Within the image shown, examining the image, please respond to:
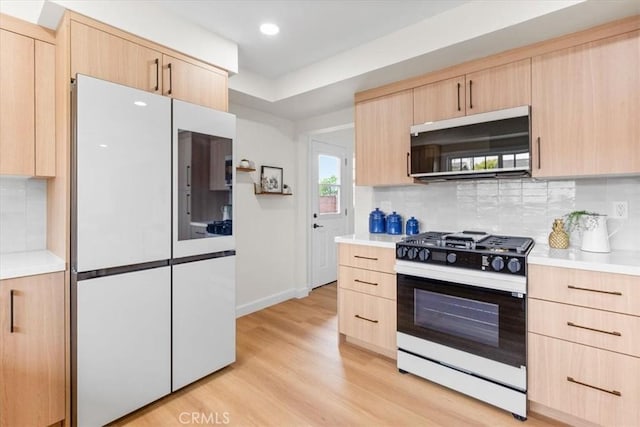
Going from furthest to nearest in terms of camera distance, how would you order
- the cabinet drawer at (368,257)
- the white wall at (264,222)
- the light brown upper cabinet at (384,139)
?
1. the white wall at (264,222)
2. the light brown upper cabinet at (384,139)
3. the cabinet drawer at (368,257)

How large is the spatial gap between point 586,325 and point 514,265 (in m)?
0.45

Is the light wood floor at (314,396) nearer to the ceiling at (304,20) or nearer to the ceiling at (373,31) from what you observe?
the ceiling at (373,31)

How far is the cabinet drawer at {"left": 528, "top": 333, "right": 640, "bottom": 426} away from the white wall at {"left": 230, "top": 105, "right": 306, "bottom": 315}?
8.91ft

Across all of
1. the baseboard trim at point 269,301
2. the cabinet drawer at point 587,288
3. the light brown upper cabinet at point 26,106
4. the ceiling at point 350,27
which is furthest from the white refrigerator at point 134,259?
the cabinet drawer at point 587,288

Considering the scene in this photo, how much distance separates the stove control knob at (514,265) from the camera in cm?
187

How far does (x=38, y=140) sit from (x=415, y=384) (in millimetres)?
2897

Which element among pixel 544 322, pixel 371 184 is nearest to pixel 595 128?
pixel 544 322

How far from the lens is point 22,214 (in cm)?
207

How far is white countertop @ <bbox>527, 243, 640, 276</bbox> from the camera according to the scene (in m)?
1.63

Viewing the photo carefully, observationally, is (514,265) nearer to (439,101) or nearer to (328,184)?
(439,101)

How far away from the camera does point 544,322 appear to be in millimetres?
1850

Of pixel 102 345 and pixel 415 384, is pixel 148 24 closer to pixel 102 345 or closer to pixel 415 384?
pixel 102 345

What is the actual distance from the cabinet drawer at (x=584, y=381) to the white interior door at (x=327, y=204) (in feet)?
9.72

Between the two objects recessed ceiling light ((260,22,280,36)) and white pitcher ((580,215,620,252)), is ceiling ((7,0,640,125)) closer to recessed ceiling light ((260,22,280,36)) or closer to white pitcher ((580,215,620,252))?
recessed ceiling light ((260,22,280,36))
